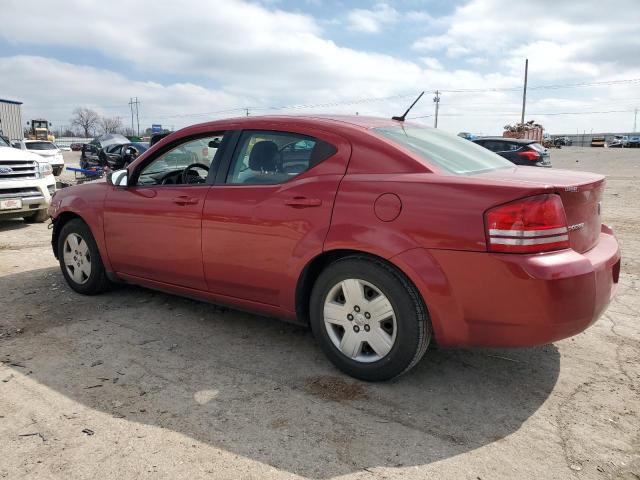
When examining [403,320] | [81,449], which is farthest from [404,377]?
[81,449]

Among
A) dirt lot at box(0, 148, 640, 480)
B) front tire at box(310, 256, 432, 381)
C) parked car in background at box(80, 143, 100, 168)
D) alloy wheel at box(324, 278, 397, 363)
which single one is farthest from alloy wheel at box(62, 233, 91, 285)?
parked car in background at box(80, 143, 100, 168)

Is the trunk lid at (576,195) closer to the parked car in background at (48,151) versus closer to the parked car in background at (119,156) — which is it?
the parked car in background at (119,156)

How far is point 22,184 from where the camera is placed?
8.47 meters

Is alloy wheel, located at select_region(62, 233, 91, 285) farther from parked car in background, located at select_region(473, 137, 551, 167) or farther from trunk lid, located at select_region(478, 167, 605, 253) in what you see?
parked car in background, located at select_region(473, 137, 551, 167)

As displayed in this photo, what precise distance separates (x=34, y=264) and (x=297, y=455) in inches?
198

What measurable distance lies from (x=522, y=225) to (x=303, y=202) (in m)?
1.30

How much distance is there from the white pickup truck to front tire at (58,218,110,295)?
161 inches

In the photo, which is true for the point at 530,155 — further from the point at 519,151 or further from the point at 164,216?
the point at 164,216

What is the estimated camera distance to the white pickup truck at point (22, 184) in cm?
826

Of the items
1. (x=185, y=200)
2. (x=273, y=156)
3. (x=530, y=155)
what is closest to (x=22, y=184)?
(x=185, y=200)

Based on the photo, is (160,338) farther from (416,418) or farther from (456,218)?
(456,218)

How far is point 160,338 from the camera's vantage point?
3.86 metres

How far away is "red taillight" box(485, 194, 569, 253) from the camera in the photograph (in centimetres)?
256

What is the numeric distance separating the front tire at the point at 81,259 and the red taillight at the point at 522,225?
3524 millimetres
